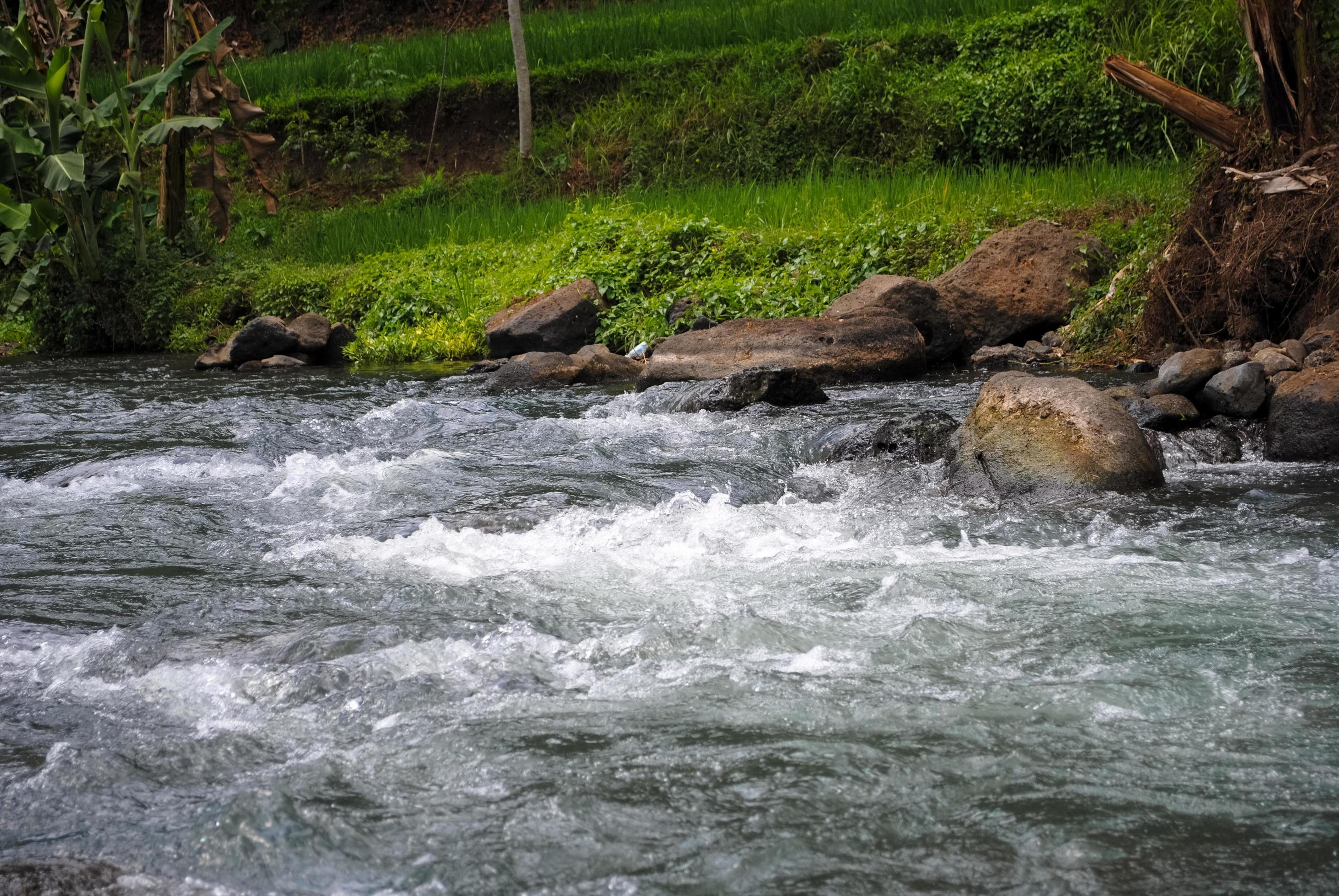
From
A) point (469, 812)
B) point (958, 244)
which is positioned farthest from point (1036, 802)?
point (958, 244)

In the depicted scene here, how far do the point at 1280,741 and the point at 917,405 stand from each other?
5388 millimetres

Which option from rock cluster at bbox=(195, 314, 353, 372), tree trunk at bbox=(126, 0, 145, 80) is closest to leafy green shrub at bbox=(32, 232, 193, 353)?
rock cluster at bbox=(195, 314, 353, 372)

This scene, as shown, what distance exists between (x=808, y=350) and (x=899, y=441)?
9.45ft

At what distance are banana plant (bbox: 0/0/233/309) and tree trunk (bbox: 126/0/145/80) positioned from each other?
0.52 meters

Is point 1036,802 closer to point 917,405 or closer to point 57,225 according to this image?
point 917,405

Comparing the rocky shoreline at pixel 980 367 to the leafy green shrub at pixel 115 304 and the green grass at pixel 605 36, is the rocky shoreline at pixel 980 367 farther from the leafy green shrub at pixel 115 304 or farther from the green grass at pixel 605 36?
the green grass at pixel 605 36

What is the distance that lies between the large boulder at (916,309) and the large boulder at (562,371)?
1.90m

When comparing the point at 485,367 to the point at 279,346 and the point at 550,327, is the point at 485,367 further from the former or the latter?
the point at 279,346

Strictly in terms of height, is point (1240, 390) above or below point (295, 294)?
above

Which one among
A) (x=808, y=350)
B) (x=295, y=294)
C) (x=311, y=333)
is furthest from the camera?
(x=295, y=294)

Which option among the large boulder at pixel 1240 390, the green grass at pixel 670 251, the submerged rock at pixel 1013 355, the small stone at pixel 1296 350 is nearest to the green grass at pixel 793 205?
the green grass at pixel 670 251

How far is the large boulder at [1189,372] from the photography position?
23.1 feet

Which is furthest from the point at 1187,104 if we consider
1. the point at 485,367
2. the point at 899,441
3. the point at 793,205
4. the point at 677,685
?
the point at 677,685

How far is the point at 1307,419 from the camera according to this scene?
6.18m
